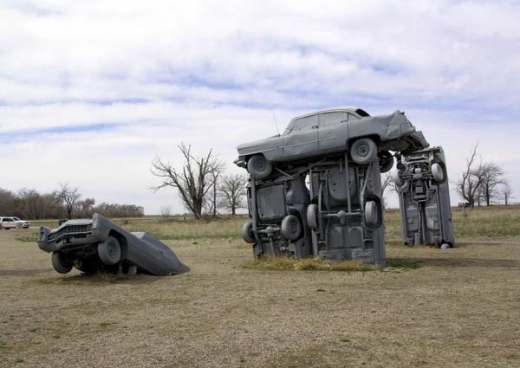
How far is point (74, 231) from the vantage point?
11.5 m

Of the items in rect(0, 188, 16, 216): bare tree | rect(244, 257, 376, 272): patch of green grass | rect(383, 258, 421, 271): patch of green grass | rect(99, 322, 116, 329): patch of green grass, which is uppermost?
rect(0, 188, 16, 216): bare tree

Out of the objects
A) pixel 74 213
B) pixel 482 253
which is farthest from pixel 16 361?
pixel 74 213

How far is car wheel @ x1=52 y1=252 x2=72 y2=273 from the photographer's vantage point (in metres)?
12.1

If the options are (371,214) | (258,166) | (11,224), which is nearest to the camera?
(371,214)

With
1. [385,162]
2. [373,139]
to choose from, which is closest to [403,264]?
[385,162]

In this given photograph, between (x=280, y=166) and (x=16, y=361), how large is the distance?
10153 millimetres

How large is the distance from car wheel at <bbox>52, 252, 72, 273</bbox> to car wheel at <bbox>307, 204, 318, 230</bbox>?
18.1 feet

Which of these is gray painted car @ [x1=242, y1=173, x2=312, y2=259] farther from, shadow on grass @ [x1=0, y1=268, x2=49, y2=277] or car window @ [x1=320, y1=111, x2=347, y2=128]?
shadow on grass @ [x1=0, y1=268, x2=49, y2=277]

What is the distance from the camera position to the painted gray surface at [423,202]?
21.4 metres

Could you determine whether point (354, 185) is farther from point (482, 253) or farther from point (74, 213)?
point (74, 213)

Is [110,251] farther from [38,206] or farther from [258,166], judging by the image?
[38,206]

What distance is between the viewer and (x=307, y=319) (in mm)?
7270

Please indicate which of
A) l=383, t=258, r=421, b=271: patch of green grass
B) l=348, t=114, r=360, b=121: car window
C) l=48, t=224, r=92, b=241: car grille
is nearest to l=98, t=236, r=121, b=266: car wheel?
l=48, t=224, r=92, b=241: car grille

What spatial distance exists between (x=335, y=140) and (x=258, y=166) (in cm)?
231
